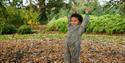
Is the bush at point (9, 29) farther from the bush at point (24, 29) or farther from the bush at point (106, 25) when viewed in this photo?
the bush at point (106, 25)

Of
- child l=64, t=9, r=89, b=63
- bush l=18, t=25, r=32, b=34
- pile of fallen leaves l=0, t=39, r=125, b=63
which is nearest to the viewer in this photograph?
child l=64, t=9, r=89, b=63

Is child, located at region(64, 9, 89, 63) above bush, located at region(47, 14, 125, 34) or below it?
above

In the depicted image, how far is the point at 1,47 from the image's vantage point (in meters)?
11.4

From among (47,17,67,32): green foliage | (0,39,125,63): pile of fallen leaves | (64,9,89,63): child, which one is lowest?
(47,17,67,32): green foliage

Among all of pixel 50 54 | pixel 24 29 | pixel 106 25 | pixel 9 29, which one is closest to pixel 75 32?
pixel 50 54

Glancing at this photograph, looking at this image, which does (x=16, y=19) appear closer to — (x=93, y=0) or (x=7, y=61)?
(x=93, y=0)

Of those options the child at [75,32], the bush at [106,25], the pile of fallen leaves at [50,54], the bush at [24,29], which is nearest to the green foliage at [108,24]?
the bush at [106,25]

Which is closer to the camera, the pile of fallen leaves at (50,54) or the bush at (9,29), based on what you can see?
the pile of fallen leaves at (50,54)

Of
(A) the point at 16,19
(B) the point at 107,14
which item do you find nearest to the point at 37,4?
(A) the point at 16,19

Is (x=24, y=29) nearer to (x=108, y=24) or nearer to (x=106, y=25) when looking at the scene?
(x=106, y=25)

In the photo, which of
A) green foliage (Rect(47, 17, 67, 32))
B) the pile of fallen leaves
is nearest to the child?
the pile of fallen leaves

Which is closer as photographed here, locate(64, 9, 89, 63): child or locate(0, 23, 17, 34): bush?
locate(64, 9, 89, 63): child

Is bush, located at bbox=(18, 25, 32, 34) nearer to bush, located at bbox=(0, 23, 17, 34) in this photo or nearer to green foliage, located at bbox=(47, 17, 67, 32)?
bush, located at bbox=(0, 23, 17, 34)

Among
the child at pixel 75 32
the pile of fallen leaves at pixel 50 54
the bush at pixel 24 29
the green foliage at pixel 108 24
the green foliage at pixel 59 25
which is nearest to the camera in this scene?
the child at pixel 75 32
